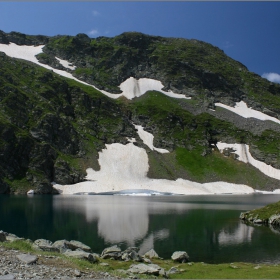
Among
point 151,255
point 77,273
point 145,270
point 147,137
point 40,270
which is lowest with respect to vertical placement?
point 151,255

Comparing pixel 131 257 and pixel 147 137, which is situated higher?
pixel 147 137

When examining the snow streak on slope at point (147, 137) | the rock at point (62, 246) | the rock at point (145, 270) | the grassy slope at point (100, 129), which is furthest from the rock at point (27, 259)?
the snow streak on slope at point (147, 137)

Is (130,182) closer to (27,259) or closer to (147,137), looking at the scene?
(147,137)

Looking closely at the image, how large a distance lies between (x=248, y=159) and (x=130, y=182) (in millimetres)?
71490

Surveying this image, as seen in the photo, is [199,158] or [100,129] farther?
[100,129]

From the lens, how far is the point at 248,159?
176 meters

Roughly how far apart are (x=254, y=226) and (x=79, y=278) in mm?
45407

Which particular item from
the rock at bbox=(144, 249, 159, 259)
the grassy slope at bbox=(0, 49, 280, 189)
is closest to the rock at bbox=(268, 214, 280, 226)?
the rock at bbox=(144, 249, 159, 259)

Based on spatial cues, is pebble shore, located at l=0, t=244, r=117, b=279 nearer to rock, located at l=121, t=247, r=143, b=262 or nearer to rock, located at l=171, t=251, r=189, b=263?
rock, located at l=121, t=247, r=143, b=262

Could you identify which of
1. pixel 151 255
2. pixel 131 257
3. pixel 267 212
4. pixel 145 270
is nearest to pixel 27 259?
pixel 145 270

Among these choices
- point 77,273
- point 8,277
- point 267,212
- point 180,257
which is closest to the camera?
point 8,277

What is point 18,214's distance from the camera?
205 ft

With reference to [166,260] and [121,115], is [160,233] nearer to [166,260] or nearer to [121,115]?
[166,260]

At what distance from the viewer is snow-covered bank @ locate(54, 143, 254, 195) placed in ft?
460
